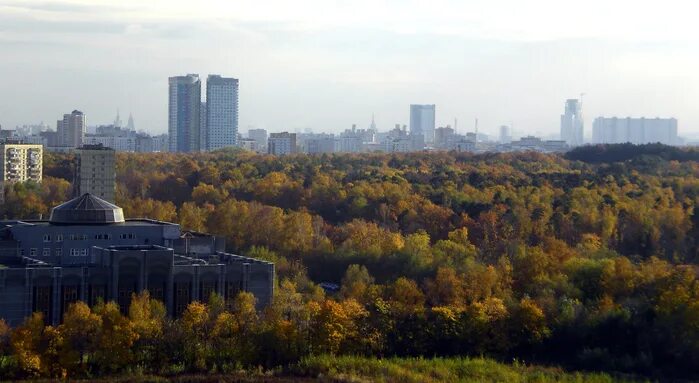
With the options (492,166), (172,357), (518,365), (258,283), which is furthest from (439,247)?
(492,166)

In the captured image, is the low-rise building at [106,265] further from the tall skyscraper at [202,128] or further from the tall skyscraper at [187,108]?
the tall skyscraper at [202,128]

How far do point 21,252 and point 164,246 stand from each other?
2588 millimetres

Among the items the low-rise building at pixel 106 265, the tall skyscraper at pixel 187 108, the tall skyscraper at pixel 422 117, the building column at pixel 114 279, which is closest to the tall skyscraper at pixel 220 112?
the tall skyscraper at pixel 187 108

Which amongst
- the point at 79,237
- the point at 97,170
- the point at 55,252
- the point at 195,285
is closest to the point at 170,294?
the point at 195,285

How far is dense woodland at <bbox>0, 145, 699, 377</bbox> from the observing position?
19.1 m

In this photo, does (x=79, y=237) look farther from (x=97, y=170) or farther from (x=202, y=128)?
(x=202, y=128)

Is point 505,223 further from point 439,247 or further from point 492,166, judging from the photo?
point 492,166

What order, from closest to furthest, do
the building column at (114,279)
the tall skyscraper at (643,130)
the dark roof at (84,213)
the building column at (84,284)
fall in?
1. the building column at (84,284)
2. the building column at (114,279)
3. the dark roof at (84,213)
4. the tall skyscraper at (643,130)

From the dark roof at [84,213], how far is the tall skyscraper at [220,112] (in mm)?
78867

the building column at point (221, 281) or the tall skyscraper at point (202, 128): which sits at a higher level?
the tall skyscraper at point (202, 128)

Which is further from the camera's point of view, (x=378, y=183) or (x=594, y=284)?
(x=378, y=183)

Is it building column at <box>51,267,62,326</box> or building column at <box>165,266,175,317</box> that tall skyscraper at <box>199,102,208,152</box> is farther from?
building column at <box>51,267,62,326</box>

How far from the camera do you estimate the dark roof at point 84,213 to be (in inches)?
930

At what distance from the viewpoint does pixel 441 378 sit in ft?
60.9
